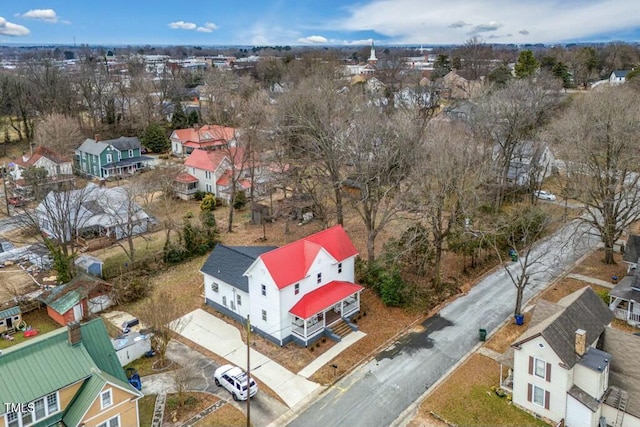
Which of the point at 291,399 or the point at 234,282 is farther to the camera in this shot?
the point at 234,282

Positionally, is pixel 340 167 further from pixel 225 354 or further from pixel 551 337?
pixel 551 337

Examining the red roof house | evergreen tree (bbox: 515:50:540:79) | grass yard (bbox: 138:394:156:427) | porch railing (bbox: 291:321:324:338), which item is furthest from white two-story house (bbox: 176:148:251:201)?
evergreen tree (bbox: 515:50:540:79)

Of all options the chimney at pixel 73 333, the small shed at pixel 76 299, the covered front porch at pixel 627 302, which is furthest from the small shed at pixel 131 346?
the covered front porch at pixel 627 302

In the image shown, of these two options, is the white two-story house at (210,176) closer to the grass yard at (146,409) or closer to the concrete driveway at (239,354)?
the concrete driveway at (239,354)

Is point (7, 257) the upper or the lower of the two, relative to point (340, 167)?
lower

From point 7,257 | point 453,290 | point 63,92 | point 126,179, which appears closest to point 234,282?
point 453,290

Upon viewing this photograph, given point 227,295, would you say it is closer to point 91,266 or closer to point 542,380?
point 91,266
